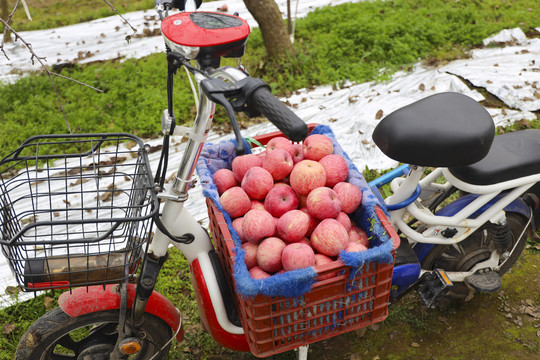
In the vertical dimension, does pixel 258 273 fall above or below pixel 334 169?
below

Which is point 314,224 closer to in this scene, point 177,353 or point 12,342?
point 177,353

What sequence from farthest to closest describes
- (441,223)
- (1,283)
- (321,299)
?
1. (1,283)
2. (441,223)
3. (321,299)

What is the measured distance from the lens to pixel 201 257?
7.54 feet

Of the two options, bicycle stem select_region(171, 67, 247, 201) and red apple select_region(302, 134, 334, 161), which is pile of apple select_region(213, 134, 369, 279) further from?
bicycle stem select_region(171, 67, 247, 201)

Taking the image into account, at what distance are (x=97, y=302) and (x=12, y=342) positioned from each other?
136 centimetres

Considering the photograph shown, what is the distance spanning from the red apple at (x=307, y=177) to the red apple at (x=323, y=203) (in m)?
0.07

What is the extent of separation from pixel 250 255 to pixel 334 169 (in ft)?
1.96

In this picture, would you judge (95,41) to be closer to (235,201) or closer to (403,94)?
(403,94)

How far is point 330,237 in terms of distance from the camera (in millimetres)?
1960

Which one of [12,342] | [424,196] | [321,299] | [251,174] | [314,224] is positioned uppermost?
[251,174]

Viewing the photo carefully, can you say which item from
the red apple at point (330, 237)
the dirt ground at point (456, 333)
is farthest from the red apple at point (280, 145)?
the dirt ground at point (456, 333)

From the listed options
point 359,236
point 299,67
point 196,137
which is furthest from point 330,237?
point 299,67

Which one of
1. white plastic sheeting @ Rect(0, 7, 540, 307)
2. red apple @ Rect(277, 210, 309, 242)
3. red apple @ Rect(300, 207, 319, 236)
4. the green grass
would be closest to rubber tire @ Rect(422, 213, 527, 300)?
red apple @ Rect(300, 207, 319, 236)

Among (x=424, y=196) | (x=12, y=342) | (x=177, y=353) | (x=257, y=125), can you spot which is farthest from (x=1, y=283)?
(x=424, y=196)
